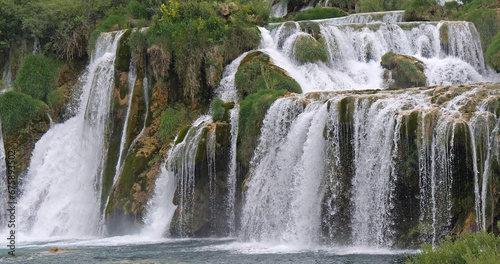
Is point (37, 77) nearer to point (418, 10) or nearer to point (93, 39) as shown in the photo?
point (93, 39)

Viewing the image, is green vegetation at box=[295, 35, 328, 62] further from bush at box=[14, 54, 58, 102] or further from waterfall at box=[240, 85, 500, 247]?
bush at box=[14, 54, 58, 102]

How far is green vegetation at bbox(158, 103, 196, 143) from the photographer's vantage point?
2264cm

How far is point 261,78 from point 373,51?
5.95 metres

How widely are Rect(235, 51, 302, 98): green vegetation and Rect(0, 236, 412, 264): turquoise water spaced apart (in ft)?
20.8

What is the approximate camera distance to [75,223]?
2306 cm

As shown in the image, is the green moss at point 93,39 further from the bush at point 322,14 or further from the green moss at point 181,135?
the bush at point 322,14

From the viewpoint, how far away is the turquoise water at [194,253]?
13.6 meters

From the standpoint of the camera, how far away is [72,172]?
960 inches

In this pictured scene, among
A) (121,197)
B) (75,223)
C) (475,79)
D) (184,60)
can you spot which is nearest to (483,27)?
(475,79)

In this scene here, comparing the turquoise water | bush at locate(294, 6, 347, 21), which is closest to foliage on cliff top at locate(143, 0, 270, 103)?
the turquoise water

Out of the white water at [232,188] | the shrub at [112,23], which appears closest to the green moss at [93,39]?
the shrub at [112,23]

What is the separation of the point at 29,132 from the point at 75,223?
17.7ft

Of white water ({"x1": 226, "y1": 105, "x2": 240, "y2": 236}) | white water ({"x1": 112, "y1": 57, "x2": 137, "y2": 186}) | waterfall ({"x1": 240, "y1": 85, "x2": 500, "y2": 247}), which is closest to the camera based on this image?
waterfall ({"x1": 240, "y1": 85, "x2": 500, "y2": 247})

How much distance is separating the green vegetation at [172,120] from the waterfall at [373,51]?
4270mm
